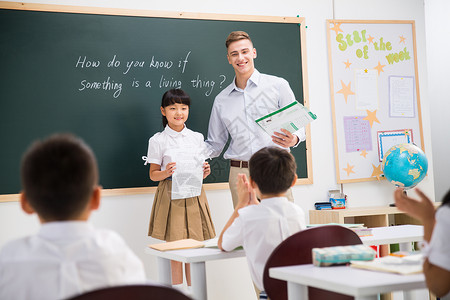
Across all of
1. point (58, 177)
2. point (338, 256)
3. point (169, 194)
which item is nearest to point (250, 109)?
point (169, 194)

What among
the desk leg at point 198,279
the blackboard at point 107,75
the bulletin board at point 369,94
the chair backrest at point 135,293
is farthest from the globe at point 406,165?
the chair backrest at point 135,293

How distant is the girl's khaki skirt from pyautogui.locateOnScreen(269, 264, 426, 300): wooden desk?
1.97 m

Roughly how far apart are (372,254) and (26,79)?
2.82 metres

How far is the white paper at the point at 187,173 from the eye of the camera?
149 inches

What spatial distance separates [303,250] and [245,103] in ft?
6.96

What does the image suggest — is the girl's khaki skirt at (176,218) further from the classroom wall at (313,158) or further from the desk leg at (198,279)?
the desk leg at (198,279)

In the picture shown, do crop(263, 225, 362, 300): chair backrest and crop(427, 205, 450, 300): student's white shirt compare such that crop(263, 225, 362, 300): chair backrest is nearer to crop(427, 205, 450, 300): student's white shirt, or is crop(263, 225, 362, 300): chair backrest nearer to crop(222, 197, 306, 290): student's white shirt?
crop(222, 197, 306, 290): student's white shirt

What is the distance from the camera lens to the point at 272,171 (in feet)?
7.82

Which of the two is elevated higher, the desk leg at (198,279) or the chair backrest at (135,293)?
the chair backrest at (135,293)

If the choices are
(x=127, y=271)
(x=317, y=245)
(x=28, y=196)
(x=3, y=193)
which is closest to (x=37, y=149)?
(x=28, y=196)

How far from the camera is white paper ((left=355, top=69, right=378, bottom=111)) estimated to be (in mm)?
4797

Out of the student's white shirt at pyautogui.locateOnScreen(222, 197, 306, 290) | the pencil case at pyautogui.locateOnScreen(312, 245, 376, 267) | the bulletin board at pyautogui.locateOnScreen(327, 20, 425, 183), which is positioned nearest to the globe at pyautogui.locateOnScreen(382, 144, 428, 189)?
the bulletin board at pyautogui.locateOnScreen(327, 20, 425, 183)

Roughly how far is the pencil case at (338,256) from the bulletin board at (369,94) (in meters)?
2.89

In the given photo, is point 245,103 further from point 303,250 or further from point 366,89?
point 303,250
